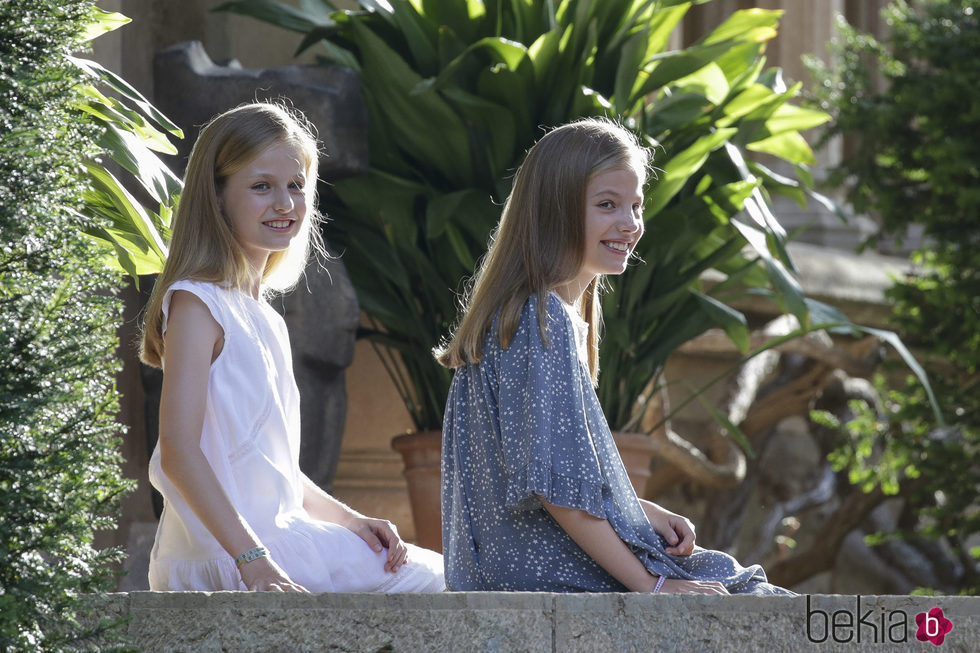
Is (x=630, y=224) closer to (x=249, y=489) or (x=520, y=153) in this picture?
(x=249, y=489)

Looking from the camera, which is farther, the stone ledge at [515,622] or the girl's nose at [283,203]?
the girl's nose at [283,203]

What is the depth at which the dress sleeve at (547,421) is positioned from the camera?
248 centimetres

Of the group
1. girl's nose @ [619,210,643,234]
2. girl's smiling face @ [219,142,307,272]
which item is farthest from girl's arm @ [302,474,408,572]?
girl's nose @ [619,210,643,234]

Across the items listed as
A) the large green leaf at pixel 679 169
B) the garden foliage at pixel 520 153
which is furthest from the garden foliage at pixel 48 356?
the large green leaf at pixel 679 169

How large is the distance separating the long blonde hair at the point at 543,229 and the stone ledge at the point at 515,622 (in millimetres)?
670

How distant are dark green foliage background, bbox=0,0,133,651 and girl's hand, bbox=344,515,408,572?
2.52 feet

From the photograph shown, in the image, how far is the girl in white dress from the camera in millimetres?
2553

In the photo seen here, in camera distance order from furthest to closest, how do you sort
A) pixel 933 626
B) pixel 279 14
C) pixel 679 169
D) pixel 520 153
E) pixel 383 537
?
pixel 279 14 → pixel 520 153 → pixel 679 169 → pixel 383 537 → pixel 933 626

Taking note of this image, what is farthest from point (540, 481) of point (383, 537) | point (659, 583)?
point (383, 537)

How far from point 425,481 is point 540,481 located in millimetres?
2510

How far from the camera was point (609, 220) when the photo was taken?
2.72 metres

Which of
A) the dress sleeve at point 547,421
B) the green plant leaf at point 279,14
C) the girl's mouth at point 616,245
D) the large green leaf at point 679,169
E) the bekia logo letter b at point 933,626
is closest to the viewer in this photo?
the bekia logo letter b at point 933,626

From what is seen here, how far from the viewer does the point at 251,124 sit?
2809 millimetres

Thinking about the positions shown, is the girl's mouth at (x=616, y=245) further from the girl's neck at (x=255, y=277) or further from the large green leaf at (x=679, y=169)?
the large green leaf at (x=679, y=169)
